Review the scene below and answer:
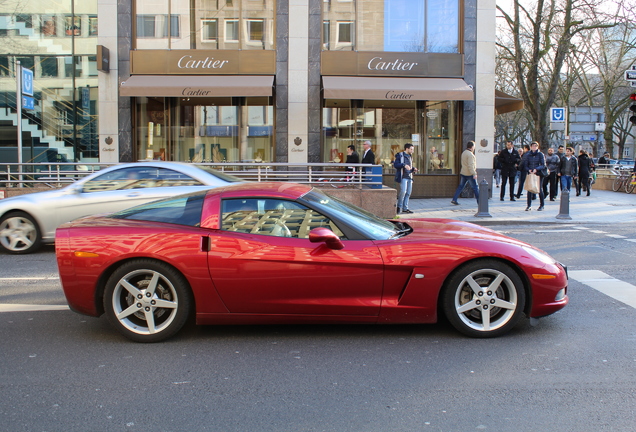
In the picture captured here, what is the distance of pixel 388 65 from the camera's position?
19406mm

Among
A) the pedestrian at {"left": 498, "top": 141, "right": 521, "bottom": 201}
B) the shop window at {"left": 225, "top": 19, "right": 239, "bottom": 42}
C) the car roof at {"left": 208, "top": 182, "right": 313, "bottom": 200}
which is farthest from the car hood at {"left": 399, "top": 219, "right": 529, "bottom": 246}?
the shop window at {"left": 225, "top": 19, "right": 239, "bottom": 42}

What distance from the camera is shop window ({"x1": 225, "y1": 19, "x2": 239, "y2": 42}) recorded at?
19.7 m

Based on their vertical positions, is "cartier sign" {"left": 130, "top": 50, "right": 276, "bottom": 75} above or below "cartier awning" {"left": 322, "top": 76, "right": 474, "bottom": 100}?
above

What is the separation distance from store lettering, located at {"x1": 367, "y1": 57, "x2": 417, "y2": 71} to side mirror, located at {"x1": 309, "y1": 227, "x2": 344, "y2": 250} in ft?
51.5

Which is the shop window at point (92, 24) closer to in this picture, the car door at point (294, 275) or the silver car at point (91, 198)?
the silver car at point (91, 198)

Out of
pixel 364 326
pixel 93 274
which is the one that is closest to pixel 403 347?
pixel 364 326

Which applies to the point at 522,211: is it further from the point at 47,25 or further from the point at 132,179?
the point at 47,25

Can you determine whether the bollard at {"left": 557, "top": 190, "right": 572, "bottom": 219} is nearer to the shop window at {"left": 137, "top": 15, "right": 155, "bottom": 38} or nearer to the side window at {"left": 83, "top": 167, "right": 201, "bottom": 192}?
the side window at {"left": 83, "top": 167, "right": 201, "bottom": 192}

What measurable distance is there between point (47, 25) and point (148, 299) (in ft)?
61.9

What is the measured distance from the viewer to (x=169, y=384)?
390cm

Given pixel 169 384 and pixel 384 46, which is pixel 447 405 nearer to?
pixel 169 384

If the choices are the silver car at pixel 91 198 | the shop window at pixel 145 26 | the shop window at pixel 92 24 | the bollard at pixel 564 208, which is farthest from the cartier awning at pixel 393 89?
the silver car at pixel 91 198

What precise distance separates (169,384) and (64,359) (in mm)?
1026

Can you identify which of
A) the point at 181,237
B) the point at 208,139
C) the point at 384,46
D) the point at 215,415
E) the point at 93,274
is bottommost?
the point at 215,415
